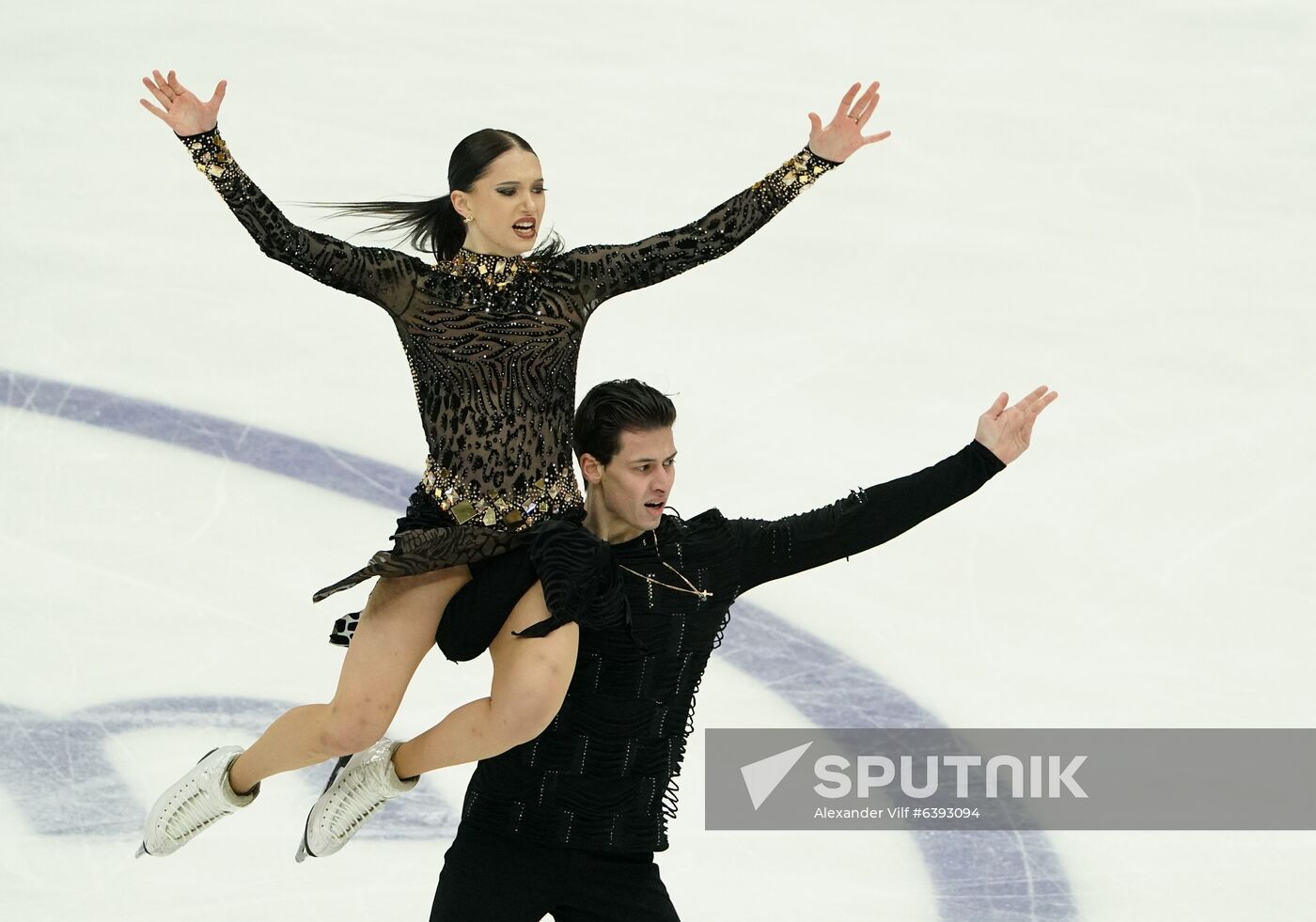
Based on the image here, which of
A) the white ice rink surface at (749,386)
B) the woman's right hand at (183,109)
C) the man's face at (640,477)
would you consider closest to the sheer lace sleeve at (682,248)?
the man's face at (640,477)

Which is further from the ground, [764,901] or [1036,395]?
[1036,395]

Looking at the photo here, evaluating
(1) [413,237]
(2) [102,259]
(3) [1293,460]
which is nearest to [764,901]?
(1) [413,237]

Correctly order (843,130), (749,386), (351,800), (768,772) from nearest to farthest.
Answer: (843,130) < (351,800) < (768,772) < (749,386)

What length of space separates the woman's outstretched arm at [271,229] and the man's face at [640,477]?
50cm

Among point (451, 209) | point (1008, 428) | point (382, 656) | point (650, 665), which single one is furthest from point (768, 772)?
point (451, 209)

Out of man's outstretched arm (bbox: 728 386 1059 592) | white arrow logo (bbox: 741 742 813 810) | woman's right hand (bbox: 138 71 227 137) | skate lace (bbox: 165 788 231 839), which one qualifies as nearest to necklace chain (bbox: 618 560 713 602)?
man's outstretched arm (bbox: 728 386 1059 592)

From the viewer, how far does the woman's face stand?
3.54 metres

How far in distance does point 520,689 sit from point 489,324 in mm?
690

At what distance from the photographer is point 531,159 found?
11.7ft

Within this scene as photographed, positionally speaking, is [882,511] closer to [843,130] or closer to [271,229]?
[843,130]

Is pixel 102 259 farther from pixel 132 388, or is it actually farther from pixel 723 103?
pixel 723 103

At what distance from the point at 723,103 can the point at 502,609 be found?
4019mm

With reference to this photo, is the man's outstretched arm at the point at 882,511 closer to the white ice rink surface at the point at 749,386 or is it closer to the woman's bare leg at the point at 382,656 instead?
the woman's bare leg at the point at 382,656

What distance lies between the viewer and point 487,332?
351 cm
